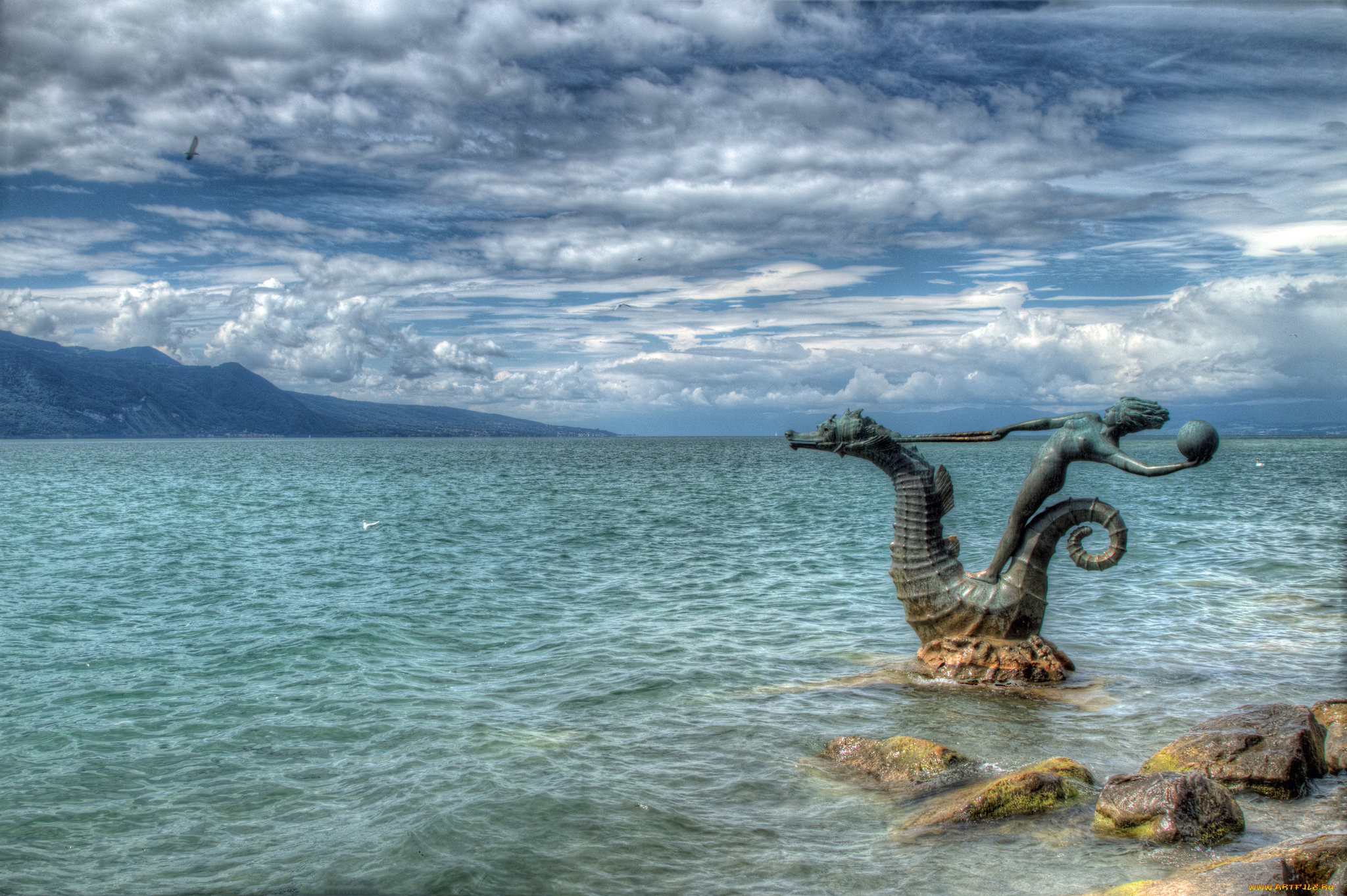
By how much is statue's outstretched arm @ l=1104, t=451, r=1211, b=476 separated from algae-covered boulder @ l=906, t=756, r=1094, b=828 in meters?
Answer: 4.25

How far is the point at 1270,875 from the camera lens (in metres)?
4.67

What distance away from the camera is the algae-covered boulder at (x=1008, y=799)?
7109mm

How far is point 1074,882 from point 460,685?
342 inches

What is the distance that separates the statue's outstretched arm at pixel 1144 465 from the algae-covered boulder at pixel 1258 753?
2.90 m

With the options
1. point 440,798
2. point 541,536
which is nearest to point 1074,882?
point 440,798

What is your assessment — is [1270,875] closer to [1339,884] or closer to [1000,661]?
[1339,884]

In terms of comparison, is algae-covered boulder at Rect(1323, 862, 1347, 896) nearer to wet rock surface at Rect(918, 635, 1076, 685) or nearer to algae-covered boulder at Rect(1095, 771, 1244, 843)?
algae-covered boulder at Rect(1095, 771, 1244, 843)

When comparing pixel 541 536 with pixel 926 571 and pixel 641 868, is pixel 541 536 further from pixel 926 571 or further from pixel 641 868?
pixel 641 868

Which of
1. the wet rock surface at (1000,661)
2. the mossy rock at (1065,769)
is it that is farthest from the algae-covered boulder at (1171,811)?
the wet rock surface at (1000,661)

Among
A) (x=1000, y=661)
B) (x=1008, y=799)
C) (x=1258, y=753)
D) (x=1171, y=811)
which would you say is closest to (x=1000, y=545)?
(x=1000, y=661)

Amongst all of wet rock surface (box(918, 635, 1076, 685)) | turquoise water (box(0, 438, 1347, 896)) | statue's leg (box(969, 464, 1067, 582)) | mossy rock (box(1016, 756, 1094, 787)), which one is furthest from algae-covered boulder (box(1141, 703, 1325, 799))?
statue's leg (box(969, 464, 1067, 582))

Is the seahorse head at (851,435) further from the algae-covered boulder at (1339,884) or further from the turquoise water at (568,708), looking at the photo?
the algae-covered boulder at (1339,884)

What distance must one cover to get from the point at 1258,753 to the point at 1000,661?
407cm

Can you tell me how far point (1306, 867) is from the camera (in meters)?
4.89
